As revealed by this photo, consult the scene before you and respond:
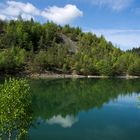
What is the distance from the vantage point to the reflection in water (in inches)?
2501

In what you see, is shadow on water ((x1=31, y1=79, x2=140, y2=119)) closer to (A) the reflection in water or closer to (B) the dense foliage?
(A) the reflection in water

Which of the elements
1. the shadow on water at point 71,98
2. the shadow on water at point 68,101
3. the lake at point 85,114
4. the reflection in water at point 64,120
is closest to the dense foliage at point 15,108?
the lake at point 85,114

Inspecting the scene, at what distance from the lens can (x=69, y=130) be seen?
57812 millimetres

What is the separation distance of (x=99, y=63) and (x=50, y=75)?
97.7ft

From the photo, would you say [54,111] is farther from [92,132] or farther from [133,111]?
[92,132]

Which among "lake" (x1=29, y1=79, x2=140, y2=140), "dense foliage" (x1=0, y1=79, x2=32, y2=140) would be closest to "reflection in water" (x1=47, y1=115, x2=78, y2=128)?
"lake" (x1=29, y1=79, x2=140, y2=140)

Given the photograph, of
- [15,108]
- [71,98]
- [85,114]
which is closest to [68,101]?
[71,98]

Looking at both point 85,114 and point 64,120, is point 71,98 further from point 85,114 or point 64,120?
point 64,120

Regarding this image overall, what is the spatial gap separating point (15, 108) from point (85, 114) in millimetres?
48100

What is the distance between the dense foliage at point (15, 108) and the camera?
29.2 metres

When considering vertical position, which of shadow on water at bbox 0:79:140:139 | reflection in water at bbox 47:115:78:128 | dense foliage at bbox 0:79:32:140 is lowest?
reflection in water at bbox 47:115:78:128

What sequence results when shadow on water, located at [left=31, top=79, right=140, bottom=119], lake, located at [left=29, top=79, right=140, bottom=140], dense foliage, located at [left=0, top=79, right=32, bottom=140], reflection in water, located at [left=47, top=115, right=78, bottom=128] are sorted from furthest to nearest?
shadow on water, located at [left=31, top=79, right=140, bottom=119] < reflection in water, located at [left=47, top=115, right=78, bottom=128] < lake, located at [left=29, top=79, right=140, bottom=140] < dense foliage, located at [left=0, top=79, right=32, bottom=140]

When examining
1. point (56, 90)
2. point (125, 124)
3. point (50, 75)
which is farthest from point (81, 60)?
point (125, 124)

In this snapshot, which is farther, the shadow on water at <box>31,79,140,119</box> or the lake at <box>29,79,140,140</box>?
the shadow on water at <box>31,79,140,119</box>
